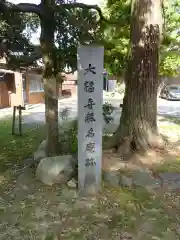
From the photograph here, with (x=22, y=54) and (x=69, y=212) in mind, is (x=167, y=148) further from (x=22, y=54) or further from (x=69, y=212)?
(x=22, y=54)

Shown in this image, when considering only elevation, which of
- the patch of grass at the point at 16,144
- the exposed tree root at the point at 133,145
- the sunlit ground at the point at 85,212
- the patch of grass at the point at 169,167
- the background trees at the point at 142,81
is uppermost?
the background trees at the point at 142,81

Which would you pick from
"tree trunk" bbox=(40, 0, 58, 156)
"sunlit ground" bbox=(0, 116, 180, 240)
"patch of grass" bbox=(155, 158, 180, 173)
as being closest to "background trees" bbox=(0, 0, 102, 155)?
"tree trunk" bbox=(40, 0, 58, 156)

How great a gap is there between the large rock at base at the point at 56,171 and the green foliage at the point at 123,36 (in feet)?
10.5

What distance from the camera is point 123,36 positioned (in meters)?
8.61

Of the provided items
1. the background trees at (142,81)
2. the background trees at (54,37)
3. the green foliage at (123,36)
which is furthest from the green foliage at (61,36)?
the background trees at (142,81)

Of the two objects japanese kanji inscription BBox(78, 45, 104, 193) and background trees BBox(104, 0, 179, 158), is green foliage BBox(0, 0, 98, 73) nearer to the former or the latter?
background trees BBox(104, 0, 179, 158)

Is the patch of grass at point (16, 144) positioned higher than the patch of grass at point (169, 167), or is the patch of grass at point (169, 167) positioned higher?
the patch of grass at point (169, 167)

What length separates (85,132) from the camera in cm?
417

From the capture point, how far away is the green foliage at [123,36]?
6946 millimetres

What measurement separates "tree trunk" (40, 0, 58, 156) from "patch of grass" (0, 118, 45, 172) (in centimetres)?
129

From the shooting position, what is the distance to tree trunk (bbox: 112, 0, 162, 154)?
5645mm

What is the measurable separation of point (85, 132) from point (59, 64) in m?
1.89

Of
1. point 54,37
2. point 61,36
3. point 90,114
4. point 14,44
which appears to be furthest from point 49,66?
point 90,114

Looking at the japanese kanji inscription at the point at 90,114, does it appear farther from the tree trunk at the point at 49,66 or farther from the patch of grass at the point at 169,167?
the tree trunk at the point at 49,66
